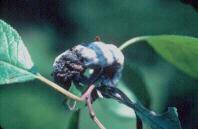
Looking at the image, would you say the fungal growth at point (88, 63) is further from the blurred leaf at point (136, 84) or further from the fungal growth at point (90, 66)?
the blurred leaf at point (136, 84)

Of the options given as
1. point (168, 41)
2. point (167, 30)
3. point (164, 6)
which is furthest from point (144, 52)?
point (168, 41)

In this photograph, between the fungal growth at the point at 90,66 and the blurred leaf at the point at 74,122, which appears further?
the blurred leaf at the point at 74,122

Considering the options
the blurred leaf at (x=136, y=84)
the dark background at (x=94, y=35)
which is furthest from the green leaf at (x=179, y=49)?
the dark background at (x=94, y=35)

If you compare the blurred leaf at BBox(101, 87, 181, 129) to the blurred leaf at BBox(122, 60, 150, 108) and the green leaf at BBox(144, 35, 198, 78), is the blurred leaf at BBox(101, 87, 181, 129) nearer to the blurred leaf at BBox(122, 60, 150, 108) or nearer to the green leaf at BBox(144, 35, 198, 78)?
the green leaf at BBox(144, 35, 198, 78)

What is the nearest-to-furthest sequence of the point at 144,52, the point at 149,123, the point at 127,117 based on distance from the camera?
the point at 149,123 < the point at 127,117 < the point at 144,52

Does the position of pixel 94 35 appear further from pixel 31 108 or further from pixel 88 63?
pixel 88 63

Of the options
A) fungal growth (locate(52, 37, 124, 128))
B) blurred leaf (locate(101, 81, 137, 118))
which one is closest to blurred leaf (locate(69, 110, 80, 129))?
blurred leaf (locate(101, 81, 137, 118))

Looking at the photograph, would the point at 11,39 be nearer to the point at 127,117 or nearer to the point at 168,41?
the point at 168,41
